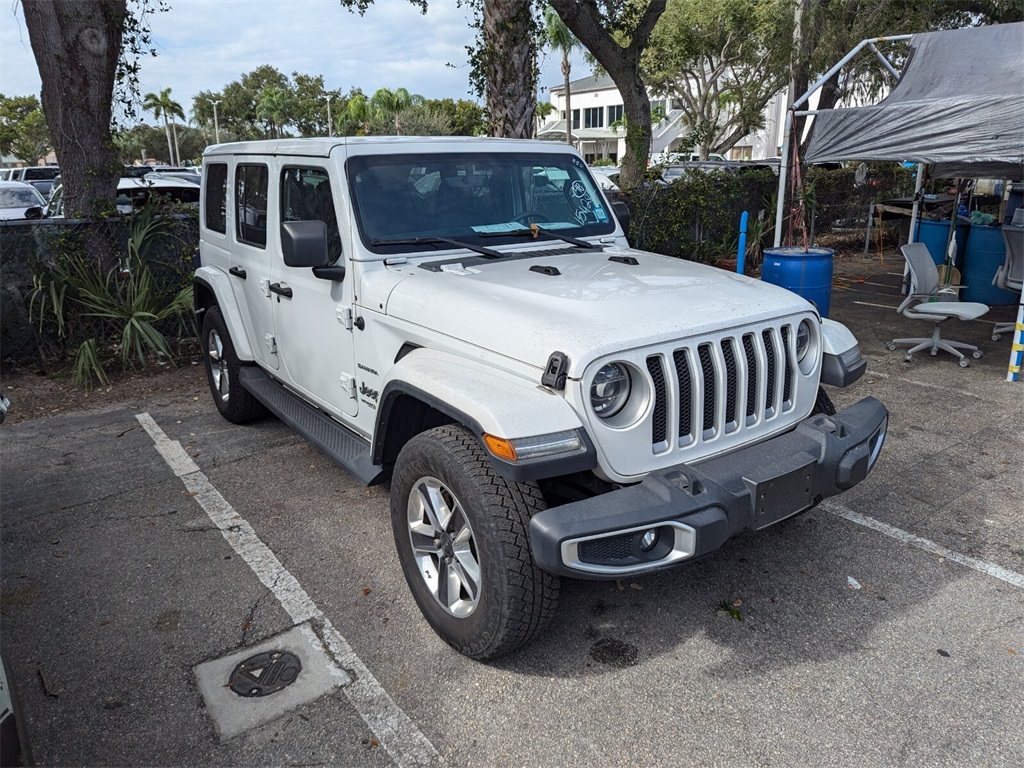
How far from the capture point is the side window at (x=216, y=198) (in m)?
5.11

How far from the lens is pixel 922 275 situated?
292 inches

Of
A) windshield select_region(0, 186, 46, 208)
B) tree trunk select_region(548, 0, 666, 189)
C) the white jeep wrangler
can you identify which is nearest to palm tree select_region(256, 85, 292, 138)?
windshield select_region(0, 186, 46, 208)

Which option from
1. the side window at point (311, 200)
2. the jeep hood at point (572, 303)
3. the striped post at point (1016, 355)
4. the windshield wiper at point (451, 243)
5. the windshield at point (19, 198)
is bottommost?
the striped post at point (1016, 355)

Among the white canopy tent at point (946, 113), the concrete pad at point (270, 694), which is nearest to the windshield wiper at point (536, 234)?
the concrete pad at point (270, 694)

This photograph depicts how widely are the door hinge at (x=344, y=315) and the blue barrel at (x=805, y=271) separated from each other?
4429mm

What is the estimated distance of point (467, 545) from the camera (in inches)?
110

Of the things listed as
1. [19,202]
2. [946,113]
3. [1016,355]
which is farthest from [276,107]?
[1016,355]

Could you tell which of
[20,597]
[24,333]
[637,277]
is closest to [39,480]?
[20,597]

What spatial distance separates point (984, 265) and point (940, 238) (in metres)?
0.88

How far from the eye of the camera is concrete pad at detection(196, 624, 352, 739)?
263cm

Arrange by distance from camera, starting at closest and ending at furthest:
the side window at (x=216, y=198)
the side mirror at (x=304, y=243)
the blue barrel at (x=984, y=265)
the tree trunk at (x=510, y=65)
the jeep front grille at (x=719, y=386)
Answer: the jeep front grille at (x=719, y=386), the side mirror at (x=304, y=243), the side window at (x=216, y=198), the tree trunk at (x=510, y=65), the blue barrel at (x=984, y=265)

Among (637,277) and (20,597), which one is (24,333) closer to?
(20,597)

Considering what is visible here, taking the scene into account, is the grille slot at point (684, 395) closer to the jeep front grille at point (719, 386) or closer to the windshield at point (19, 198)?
the jeep front grille at point (719, 386)

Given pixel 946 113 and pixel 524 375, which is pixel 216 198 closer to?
pixel 524 375
